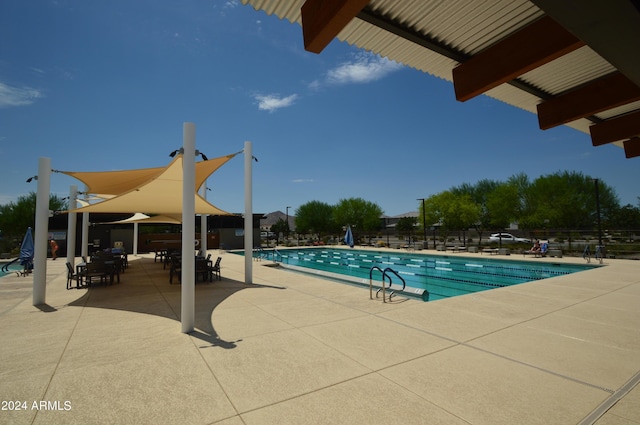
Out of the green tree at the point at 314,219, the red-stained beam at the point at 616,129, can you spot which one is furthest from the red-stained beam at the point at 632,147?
the green tree at the point at 314,219

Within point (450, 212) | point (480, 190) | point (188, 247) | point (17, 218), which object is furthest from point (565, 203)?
point (17, 218)

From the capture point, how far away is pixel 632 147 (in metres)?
3.54

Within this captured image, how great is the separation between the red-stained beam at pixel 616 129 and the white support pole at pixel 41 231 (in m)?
9.84

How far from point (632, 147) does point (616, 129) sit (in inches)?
23.6

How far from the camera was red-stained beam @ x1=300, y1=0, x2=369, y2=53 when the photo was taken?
67.7 inches

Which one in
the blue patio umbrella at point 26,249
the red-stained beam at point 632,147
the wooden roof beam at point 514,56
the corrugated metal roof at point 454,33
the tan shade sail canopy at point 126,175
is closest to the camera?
the wooden roof beam at point 514,56

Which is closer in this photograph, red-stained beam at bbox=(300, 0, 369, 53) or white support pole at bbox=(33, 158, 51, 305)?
red-stained beam at bbox=(300, 0, 369, 53)

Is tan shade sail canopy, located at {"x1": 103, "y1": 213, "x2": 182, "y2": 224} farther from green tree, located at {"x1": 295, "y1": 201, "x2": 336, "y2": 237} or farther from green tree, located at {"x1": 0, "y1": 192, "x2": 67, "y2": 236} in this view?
green tree, located at {"x1": 295, "y1": 201, "x2": 336, "y2": 237}

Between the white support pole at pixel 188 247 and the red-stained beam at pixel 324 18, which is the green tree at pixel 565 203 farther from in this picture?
the red-stained beam at pixel 324 18

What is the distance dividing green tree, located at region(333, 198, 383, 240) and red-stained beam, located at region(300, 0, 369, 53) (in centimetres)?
4180

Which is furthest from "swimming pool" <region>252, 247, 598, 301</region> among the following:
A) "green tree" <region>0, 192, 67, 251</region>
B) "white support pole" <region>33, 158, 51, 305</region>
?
"green tree" <region>0, 192, 67, 251</region>

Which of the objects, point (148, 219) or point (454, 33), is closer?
point (454, 33)

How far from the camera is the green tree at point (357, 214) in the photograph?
44.2 m

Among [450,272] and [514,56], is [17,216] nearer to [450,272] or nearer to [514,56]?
[450,272]
